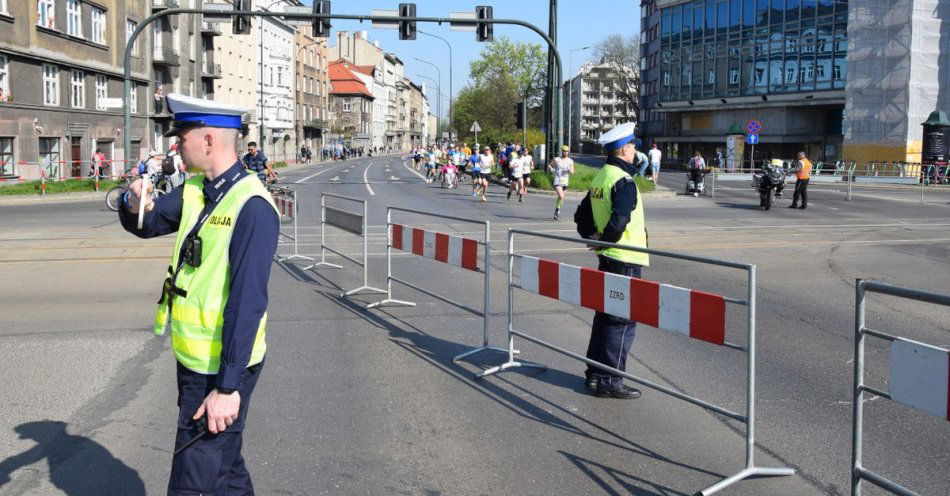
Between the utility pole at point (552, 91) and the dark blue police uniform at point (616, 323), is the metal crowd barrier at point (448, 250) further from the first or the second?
the utility pole at point (552, 91)

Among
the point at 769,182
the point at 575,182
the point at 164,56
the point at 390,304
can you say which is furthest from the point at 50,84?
the point at 390,304

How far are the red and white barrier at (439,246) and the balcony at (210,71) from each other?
5597 centimetres

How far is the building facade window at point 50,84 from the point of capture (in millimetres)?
35906

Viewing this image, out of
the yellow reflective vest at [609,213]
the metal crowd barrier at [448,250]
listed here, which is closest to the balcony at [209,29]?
the metal crowd barrier at [448,250]

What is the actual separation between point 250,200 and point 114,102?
86.3ft

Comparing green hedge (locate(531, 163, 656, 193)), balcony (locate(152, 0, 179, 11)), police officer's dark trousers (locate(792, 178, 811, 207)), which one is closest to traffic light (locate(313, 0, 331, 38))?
green hedge (locate(531, 163, 656, 193))

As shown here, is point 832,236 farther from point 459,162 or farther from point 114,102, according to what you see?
point 459,162

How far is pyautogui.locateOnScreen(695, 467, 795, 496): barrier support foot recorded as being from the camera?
4.43 m

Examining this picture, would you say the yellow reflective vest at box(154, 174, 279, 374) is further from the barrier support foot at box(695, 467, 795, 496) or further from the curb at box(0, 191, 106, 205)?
the curb at box(0, 191, 106, 205)

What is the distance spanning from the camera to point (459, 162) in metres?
41.8

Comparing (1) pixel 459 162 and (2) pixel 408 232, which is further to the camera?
(1) pixel 459 162

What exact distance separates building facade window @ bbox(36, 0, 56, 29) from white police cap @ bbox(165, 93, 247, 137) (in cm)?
3635

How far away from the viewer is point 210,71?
206ft

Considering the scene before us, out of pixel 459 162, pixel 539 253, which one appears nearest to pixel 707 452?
pixel 539 253
